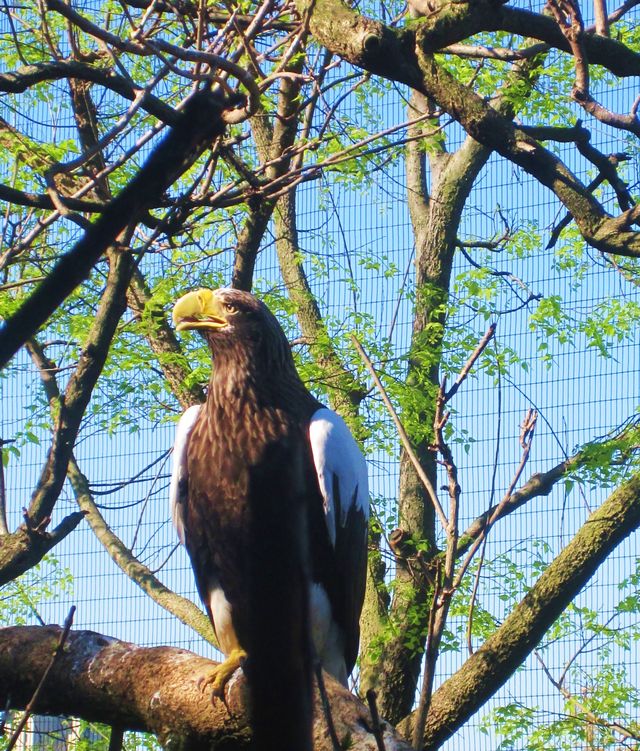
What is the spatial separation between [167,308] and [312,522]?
3.10 m

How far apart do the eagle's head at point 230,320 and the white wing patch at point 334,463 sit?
0.30m

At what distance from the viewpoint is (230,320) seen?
3150mm

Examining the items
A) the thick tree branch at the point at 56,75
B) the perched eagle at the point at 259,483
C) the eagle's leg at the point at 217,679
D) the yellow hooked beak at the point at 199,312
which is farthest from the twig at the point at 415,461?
the thick tree branch at the point at 56,75

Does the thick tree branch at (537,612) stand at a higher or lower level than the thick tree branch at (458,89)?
lower

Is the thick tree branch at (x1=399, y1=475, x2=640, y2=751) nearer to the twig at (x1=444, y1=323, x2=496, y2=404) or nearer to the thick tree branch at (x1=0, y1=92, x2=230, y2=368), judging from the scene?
the twig at (x1=444, y1=323, x2=496, y2=404)

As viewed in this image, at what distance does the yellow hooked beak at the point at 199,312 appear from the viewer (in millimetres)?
3160

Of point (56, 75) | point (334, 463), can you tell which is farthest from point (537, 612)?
point (56, 75)

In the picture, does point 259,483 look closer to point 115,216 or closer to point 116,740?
point 116,740

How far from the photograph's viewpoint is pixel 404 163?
24.6 feet

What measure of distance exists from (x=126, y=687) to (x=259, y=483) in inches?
28.7

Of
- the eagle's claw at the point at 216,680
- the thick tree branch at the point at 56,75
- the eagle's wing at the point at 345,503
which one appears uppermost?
the thick tree branch at the point at 56,75

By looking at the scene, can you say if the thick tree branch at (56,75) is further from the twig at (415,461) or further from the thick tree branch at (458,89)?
the twig at (415,461)

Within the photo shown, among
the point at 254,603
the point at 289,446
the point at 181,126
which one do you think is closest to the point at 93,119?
the point at 289,446

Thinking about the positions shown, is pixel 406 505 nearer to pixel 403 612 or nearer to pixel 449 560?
pixel 403 612
